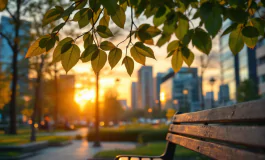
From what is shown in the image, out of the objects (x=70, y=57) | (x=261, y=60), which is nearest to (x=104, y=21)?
(x=70, y=57)

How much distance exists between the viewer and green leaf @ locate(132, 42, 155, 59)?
2.74 m

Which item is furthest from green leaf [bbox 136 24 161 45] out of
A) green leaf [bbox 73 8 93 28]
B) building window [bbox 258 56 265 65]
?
building window [bbox 258 56 265 65]

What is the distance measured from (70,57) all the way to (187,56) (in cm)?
121

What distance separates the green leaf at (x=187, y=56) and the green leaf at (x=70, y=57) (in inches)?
44.9

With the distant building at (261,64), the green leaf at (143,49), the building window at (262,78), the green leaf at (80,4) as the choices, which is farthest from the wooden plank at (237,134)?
the building window at (262,78)

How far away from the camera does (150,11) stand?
11.7ft

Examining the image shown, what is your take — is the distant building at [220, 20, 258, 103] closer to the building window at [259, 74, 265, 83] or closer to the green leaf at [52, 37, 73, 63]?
the building window at [259, 74, 265, 83]

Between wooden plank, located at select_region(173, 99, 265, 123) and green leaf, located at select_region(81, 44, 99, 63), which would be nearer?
wooden plank, located at select_region(173, 99, 265, 123)

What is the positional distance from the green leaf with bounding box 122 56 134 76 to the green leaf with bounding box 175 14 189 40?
752 mm

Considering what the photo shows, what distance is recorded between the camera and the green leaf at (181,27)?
3320 millimetres

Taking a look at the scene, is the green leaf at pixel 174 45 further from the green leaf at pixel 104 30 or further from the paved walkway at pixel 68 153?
the paved walkway at pixel 68 153

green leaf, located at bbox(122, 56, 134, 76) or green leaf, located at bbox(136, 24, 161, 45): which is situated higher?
green leaf, located at bbox(136, 24, 161, 45)

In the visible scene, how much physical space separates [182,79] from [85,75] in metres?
117

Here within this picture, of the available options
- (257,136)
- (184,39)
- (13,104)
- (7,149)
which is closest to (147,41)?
(184,39)
